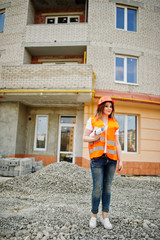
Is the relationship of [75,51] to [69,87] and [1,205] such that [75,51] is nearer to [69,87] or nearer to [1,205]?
[69,87]

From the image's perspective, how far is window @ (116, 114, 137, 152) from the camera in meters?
9.26

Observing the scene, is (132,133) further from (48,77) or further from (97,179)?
(97,179)

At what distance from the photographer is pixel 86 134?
2619 millimetres

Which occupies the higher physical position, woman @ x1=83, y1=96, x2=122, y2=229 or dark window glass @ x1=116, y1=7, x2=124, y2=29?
dark window glass @ x1=116, y1=7, x2=124, y2=29

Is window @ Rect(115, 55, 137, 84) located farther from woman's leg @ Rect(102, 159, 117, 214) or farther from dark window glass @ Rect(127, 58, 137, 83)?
woman's leg @ Rect(102, 159, 117, 214)

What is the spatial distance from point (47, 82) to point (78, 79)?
1.51 meters

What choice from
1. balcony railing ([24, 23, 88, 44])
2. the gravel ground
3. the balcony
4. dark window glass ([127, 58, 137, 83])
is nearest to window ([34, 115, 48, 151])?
the balcony

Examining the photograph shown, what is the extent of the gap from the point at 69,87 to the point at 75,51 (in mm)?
3159

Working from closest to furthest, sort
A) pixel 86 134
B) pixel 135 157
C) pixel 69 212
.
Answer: pixel 86 134 → pixel 69 212 → pixel 135 157

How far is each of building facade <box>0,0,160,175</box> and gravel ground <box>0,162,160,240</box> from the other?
331 cm

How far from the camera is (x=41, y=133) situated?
10234mm

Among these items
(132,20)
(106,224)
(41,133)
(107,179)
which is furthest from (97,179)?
(132,20)

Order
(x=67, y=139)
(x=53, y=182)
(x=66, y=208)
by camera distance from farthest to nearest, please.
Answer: (x=67, y=139), (x=53, y=182), (x=66, y=208)

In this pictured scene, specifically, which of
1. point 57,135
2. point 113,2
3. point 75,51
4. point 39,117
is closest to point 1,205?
point 57,135
